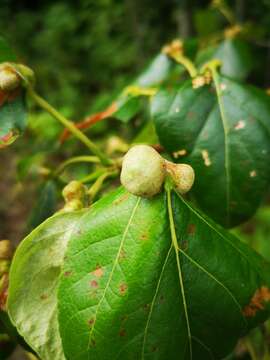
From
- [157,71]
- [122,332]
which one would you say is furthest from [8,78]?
[157,71]

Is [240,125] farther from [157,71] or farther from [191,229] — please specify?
[157,71]

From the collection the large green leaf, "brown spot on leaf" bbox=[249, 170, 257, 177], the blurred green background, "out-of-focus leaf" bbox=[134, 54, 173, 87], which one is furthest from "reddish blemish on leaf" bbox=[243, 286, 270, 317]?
the blurred green background

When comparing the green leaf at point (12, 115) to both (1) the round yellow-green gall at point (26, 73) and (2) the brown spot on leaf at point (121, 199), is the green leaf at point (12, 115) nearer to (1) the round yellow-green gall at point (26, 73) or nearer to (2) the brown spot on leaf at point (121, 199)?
(1) the round yellow-green gall at point (26, 73)

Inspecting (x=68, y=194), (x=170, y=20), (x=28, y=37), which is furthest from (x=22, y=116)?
(x=28, y=37)

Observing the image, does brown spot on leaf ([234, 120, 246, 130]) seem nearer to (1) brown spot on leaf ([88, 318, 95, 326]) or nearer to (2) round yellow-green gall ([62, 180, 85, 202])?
(2) round yellow-green gall ([62, 180, 85, 202])

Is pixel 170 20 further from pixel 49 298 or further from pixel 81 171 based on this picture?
pixel 49 298
